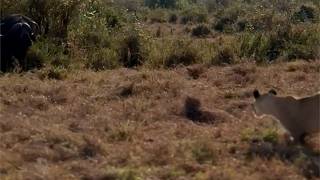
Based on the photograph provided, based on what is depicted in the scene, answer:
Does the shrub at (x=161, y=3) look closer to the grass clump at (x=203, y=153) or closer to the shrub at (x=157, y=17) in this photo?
the shrub at (x=157, y=17)

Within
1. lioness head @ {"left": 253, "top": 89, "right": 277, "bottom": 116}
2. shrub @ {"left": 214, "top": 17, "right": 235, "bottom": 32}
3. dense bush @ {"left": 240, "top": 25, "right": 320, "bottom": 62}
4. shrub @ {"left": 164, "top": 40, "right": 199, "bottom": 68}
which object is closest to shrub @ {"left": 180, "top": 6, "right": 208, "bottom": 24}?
shrub @ {"left": 214, "top": 17, "right": 235, "bottom": 32}

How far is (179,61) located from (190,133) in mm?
4841

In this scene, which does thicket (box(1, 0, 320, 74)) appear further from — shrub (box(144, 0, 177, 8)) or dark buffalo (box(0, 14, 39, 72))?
shrub (box(144, 0, 177, 8))

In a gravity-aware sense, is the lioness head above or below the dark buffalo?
above

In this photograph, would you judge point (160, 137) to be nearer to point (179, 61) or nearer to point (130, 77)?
point (130, 77)

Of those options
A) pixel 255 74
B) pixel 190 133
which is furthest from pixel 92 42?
pixel 190 133

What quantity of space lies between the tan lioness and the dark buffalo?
5488mm

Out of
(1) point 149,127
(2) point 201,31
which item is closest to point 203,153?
(1) point 149,127

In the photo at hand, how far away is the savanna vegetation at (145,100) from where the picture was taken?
19.5 ft

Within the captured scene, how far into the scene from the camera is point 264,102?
680cm

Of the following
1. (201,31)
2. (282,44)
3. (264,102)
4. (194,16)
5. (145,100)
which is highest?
(264,102)

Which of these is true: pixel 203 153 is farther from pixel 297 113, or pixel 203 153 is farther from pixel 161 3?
pixel 161 3

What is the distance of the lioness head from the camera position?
674 cm

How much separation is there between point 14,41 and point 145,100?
3621mm
